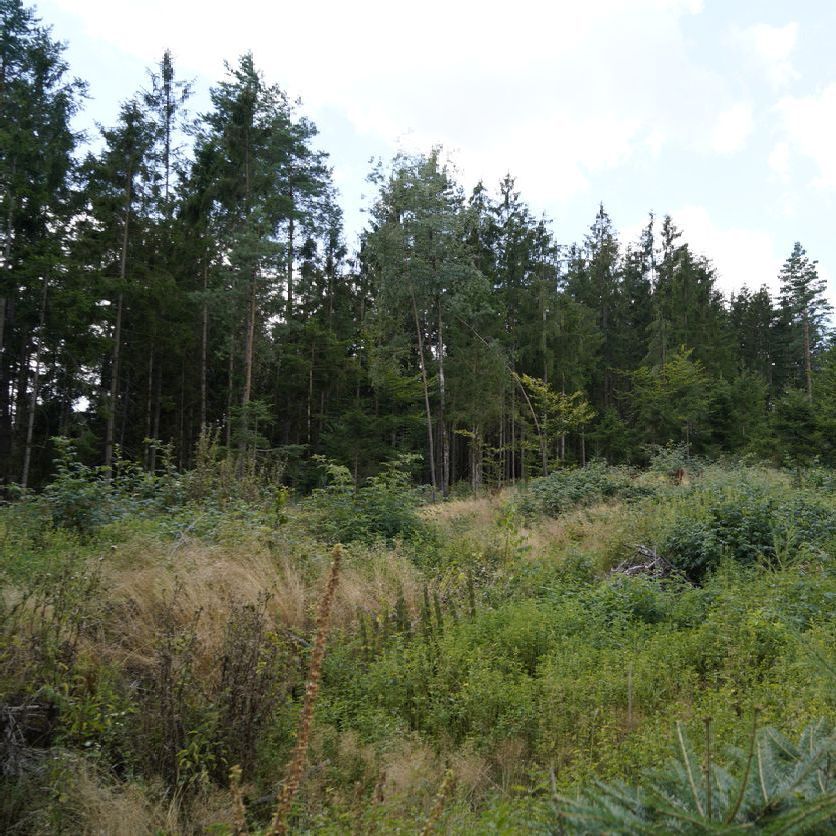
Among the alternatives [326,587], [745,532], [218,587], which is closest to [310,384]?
[745,532]

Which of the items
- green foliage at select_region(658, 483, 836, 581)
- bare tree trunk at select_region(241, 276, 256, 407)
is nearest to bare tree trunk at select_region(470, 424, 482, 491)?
bare tree trunk at select_region(241, 276, 256, 407)

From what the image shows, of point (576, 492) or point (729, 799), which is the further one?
point (576, 492)

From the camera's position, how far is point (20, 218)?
715 inches

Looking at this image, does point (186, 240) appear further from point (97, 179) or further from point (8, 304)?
point (8, 304)

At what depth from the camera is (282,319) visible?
2677 centimetres

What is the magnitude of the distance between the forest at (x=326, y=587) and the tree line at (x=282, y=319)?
0.58 ft

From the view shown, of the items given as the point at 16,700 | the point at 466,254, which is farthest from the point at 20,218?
the point at 16,700

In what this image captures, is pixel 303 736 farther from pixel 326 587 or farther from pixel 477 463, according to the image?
pixel 477 463

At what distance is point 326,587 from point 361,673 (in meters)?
3.13

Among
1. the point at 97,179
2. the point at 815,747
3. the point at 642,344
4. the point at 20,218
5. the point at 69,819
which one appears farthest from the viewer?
the point at 642,344

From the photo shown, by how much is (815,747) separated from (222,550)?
535 centimetres

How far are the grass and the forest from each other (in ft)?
0.09

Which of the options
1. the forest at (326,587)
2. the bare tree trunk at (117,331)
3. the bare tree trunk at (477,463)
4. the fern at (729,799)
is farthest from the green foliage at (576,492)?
the bare tree trunk at (117,331)

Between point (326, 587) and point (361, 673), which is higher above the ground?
point (326, 587)
